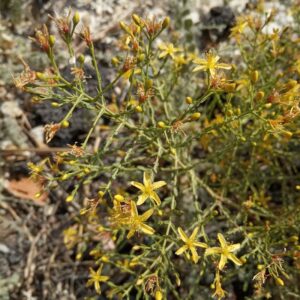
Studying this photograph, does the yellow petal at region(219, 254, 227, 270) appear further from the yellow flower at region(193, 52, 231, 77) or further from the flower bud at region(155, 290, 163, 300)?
the yellow flower at region(193, 52, 231, 77)

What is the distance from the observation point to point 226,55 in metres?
5.32

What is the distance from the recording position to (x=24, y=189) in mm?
5105

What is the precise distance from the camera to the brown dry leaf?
507 cm

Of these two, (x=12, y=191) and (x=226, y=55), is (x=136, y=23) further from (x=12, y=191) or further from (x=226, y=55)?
(x=12, y=191)

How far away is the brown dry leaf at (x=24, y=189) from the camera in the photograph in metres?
5.07

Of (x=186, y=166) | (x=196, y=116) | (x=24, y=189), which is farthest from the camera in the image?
(x=24, y=189)

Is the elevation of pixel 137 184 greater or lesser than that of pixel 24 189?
lesser

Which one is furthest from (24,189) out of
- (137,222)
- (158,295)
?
(158,295)

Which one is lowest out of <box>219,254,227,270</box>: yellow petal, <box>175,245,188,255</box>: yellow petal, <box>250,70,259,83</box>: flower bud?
<box>219,254,227,270</box>: yellow petal

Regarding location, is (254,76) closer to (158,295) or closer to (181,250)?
(181,250)

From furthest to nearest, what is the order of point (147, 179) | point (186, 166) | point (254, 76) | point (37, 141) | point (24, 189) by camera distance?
point (37, 141) → point (24, 189) → point (186, 166) → point (254, 76) → point (147, 179)

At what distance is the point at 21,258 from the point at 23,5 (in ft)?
10.5

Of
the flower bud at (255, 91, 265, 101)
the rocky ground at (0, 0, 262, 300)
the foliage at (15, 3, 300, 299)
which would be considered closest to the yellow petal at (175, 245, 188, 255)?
the foliage at (15, 3, 300, 299)

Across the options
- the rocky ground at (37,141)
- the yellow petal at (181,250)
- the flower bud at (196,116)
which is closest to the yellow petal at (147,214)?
the yellow petal at (181,250)
